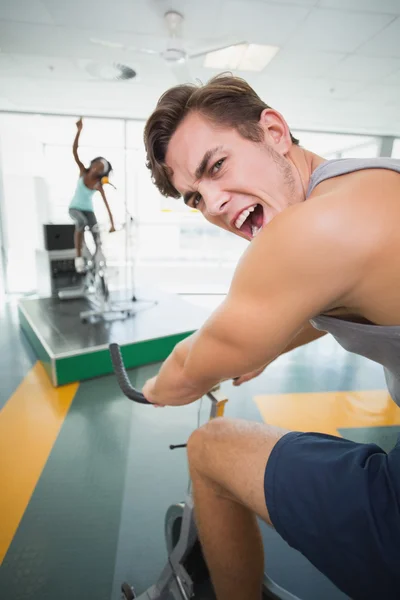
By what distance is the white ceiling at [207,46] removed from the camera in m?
2.87

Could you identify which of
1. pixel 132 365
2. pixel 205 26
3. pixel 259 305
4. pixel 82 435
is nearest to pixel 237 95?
pixel 259 305

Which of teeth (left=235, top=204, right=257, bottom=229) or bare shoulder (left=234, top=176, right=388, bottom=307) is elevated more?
teeth (left=235, top=204, right=257, bottom=229)

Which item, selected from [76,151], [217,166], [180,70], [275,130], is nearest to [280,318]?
[217,166]

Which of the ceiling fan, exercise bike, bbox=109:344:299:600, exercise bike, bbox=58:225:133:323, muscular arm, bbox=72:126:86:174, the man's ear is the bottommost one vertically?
exercise bike, bbox=109:344:299:600

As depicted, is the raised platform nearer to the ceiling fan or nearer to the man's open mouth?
the man's open mouth

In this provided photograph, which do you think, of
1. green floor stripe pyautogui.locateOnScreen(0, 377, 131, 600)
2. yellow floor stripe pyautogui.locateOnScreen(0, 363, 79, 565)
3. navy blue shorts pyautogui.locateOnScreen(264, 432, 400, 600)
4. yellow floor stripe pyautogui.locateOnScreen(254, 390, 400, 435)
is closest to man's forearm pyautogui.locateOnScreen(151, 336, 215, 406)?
navy blue shorts pyautogui.locateOnScreen(264, 432, 400, 600)

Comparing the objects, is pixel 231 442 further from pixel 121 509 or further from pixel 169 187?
pixel 121 509

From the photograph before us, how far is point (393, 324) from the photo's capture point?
2.19 feet

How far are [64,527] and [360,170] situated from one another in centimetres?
181

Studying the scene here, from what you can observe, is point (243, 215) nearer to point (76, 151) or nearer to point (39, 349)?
point (39, 349)

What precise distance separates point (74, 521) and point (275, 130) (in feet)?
5.96

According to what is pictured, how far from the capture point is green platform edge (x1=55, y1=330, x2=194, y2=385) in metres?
2.70

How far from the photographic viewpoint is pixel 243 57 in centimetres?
366

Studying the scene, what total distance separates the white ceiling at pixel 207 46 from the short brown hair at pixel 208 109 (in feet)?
8.30
